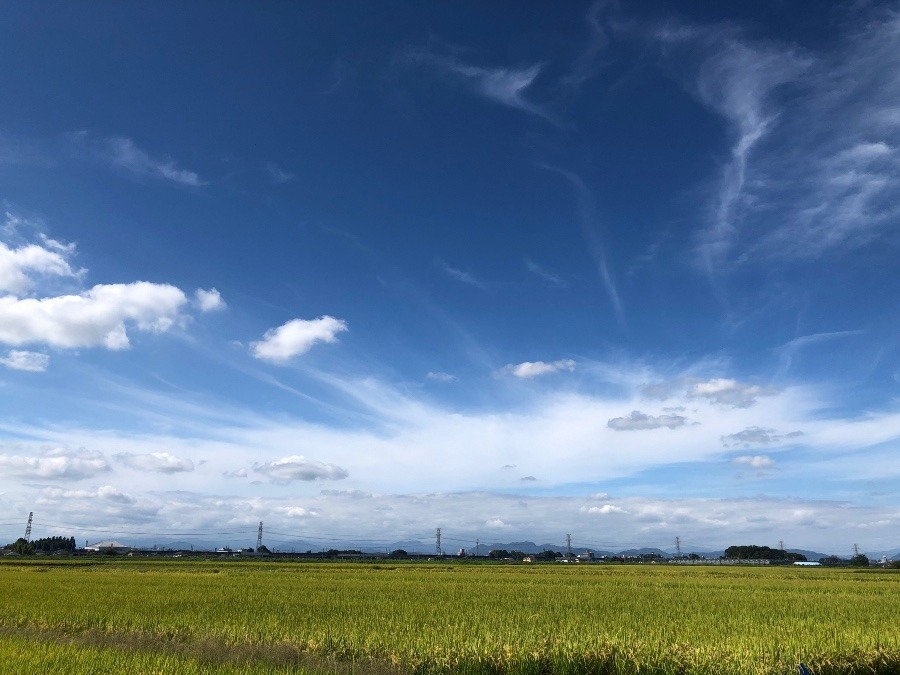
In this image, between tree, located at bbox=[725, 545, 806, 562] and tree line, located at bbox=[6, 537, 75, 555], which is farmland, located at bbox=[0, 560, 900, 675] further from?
tree, located at bbox=[725, 545, 806, 562]

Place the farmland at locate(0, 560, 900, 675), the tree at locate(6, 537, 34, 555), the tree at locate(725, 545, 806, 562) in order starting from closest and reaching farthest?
1. the farmland at locate(0, 560, 900, 675)
2. the tree at locate(6, 537, 34, 555)
3. the tree at locate(725, 545, 806, 562)

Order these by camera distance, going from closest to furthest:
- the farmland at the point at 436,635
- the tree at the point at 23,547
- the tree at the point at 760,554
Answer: the farmland at the point at 436,635
the tree at the point at 23,547
the tree at the point at 760,554

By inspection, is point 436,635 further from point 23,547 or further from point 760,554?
point 760,554

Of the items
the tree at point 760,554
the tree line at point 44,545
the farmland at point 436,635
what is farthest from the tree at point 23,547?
the tree at point 760,554

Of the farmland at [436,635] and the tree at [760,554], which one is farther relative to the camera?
the tree at [760,554]

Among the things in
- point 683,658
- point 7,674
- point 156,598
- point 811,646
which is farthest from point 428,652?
point 156,598

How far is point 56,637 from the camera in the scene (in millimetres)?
16844

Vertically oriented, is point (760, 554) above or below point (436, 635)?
below

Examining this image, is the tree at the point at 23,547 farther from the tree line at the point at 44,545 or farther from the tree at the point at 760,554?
the tree at the point at 760,554

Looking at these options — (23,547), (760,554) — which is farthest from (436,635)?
(760,554)

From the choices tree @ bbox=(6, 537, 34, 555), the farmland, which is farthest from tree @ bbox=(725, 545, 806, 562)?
tree @ bbox=(6, 537, 34, 555)

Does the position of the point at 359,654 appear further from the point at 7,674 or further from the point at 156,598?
the point at 156,598

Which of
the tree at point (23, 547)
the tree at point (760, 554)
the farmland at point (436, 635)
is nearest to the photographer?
the farmland at point (436, 635)

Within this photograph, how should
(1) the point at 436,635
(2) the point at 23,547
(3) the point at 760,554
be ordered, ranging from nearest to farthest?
1. (1) the point at 436,635
2. (2) the point at 23,547
3. (3) the point at 760,554
